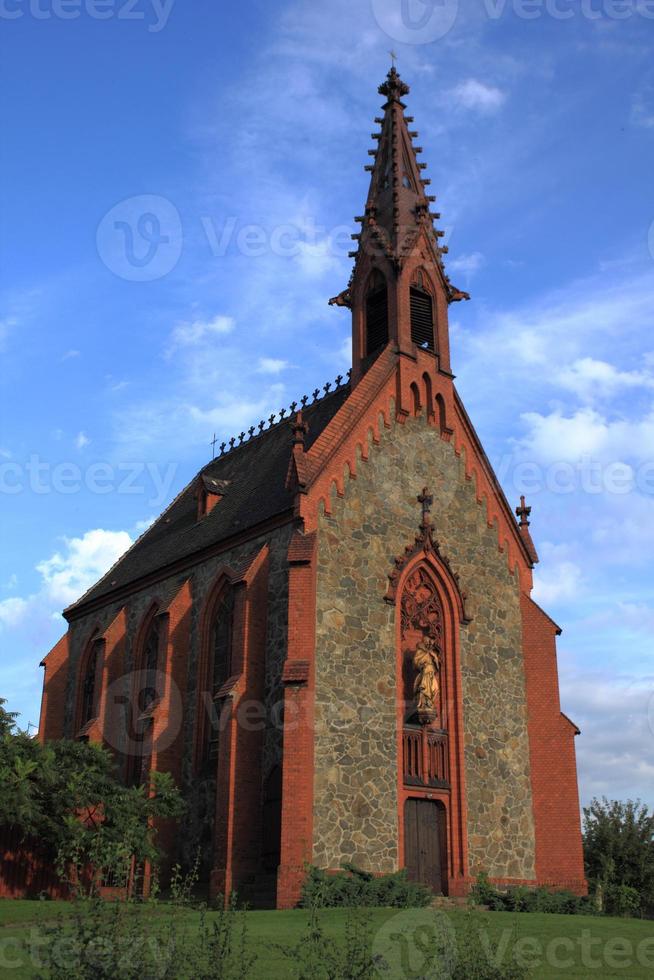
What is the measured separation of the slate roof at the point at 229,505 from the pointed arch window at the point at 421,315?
3.05 meters

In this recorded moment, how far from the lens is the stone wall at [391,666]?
25.8 meters

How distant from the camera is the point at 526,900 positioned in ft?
84.6

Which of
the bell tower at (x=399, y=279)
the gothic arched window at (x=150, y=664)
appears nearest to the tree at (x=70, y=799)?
the gothic arched window at (x=150, y=664)

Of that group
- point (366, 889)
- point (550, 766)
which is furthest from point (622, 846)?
point (366, 889)

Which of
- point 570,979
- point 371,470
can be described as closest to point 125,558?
point 371,470

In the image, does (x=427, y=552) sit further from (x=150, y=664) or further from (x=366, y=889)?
(x=150, y=664)

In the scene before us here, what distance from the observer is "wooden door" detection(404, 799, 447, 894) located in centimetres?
2689

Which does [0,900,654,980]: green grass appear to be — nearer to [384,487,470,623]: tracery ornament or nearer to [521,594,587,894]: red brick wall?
[521,594,587,894]: red brick wall

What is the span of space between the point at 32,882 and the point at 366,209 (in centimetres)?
2362

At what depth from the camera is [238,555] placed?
100ft

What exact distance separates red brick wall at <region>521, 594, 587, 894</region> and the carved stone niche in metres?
3.76

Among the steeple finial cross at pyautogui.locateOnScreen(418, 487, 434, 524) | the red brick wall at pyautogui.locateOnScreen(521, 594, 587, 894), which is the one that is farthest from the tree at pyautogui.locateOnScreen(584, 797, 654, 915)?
the steeple finial cross at pyautogui.locateOnScreen(418, 487, 434, 524)

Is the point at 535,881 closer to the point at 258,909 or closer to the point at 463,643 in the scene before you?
the point at 463,643

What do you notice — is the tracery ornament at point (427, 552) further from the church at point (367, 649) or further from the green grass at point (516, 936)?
the green grass at point (516, 936)
